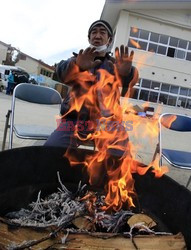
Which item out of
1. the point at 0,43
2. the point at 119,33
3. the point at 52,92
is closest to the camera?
the point at 52,92

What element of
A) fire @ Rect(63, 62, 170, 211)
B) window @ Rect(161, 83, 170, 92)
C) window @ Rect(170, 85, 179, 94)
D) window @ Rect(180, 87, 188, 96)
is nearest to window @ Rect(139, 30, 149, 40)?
window @ Rect(161, 83, 170, 92)

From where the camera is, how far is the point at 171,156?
295cm

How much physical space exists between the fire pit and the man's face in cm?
111

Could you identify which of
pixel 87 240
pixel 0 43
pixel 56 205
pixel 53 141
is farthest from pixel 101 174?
pixel 0 43

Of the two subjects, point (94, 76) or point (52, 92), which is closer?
point (94, 76)

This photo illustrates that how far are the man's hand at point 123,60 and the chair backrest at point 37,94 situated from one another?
1.40m

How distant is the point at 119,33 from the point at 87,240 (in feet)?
64.3

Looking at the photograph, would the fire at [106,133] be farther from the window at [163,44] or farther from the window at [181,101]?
the window at [181,101]

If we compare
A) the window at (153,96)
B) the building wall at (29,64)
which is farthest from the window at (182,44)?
the building wall at (29,64)

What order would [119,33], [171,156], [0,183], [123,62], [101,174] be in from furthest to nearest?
[119,33] < [171,156] < [123,62] < [101,174] < [0,183]

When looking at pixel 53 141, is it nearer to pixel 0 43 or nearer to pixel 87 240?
pixel 87 240

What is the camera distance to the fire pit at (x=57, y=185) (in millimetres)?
1638

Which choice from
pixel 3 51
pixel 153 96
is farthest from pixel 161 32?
pixel 3 51

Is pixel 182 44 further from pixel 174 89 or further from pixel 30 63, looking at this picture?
pixel 30 63
